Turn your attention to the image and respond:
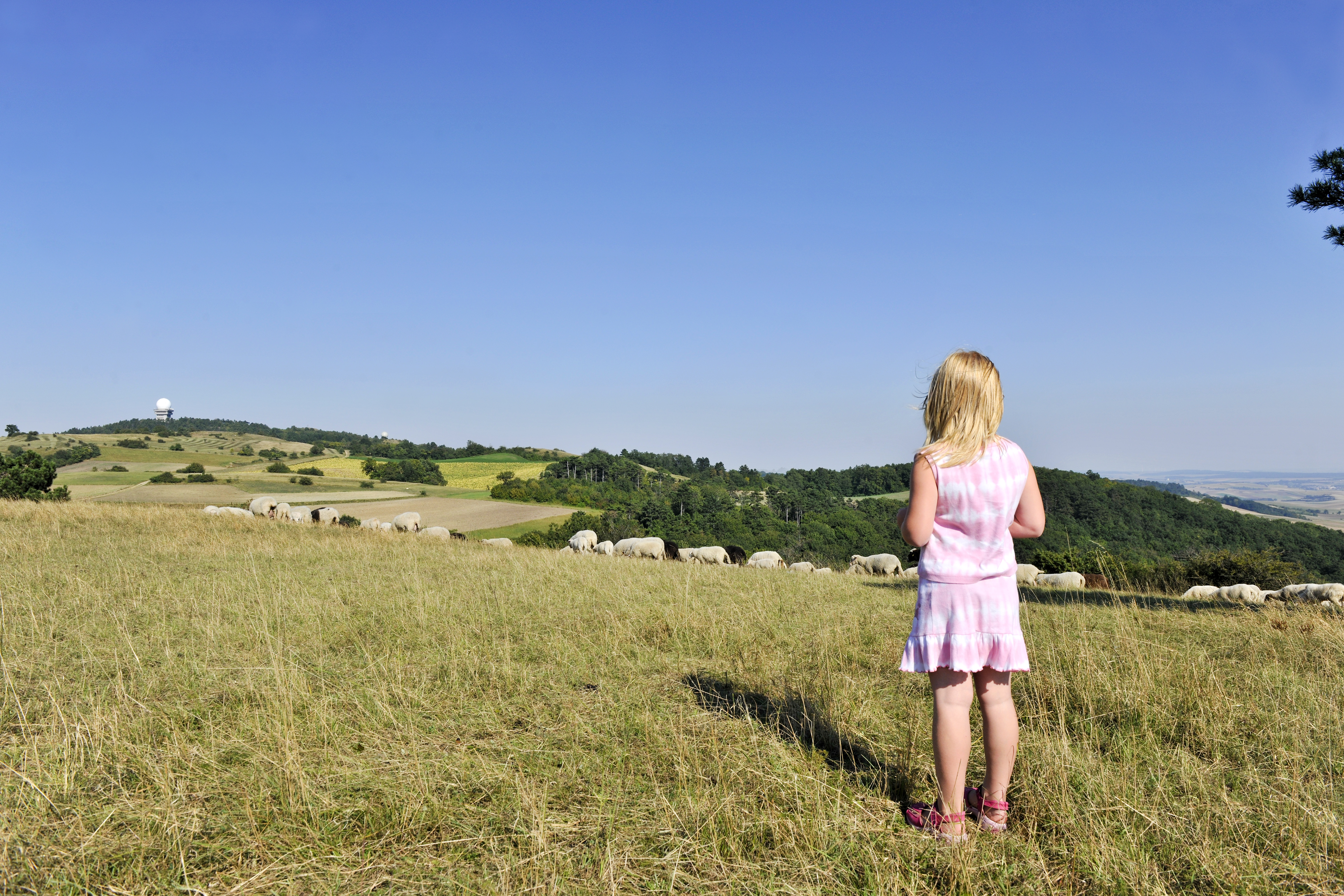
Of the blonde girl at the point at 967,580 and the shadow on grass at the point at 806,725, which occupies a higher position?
the blonde girl at the point at 967,580

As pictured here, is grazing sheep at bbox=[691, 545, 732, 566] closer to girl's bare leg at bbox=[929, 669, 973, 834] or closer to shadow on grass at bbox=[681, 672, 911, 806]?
shadow on grass at bbox=[681, 672, 911, 806]

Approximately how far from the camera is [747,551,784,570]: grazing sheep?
61.5 feet

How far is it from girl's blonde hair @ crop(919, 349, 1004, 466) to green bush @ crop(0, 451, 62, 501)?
45069 millimetres

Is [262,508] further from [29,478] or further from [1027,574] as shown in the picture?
[1027,574]

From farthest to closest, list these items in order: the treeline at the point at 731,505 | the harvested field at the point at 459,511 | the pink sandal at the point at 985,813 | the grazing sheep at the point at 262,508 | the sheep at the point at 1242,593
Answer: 1. the treeline at the point at 731,505
2. the harvested field at the point at 459,511
3. the grazing sheep at the point at 262,508
4. the sheep at the point at 1242,593
5. the pink sandal at the point at 985,813

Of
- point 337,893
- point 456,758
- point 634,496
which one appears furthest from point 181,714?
point 634,496

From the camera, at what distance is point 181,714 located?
4.30m

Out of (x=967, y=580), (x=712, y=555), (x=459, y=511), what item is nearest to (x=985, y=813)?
(x=967, y=580)

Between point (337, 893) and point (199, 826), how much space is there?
3.02 ft

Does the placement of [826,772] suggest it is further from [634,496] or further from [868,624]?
[634,496]

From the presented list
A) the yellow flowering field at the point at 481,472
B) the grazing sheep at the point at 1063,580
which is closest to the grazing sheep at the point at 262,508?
the grazing sheep at the point at 1063,580

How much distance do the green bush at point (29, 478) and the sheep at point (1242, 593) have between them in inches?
1875

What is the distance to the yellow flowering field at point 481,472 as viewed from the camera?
238 feet

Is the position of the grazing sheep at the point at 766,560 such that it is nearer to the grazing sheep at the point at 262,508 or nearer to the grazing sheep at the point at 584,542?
the grazing sheep at the point at 584,542
